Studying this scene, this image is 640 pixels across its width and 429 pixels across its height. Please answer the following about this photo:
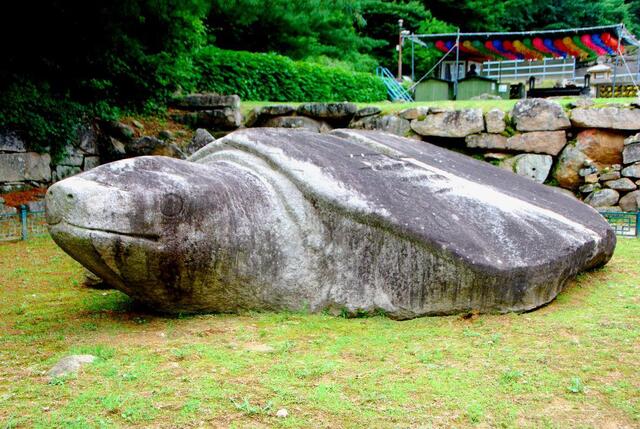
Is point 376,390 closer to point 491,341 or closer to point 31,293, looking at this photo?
point 491,341

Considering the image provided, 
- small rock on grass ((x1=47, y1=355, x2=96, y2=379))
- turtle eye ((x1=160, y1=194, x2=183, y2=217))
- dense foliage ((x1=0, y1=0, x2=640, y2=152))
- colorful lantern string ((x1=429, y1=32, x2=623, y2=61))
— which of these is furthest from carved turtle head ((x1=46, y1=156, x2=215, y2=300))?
colorful lantern string ((x1=429, y1=32, x2=623, y2=61))

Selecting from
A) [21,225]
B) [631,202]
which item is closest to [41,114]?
[21,225]

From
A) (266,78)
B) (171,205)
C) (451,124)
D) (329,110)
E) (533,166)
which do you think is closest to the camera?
(171,205)

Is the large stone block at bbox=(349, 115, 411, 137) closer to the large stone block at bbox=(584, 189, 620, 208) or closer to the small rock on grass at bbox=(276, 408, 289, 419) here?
the large stone block at bbox=(584, 189, 620, 208)

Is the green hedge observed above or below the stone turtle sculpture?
above

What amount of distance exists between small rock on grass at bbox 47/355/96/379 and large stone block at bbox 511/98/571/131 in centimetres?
765

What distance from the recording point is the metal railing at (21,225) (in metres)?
7.67

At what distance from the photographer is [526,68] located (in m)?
22.2

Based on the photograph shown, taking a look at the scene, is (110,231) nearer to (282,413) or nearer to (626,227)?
(282,413)

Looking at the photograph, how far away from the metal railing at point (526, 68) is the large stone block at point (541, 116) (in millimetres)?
12858

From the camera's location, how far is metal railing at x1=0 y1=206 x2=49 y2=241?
7.67 meters

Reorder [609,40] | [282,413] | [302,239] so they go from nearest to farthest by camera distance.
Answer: [282,413] < [302,239] < [609,40]

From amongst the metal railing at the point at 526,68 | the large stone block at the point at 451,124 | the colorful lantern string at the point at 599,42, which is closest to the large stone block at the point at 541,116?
the large stone block at the point at 451,124

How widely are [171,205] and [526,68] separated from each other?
69.4 feet
